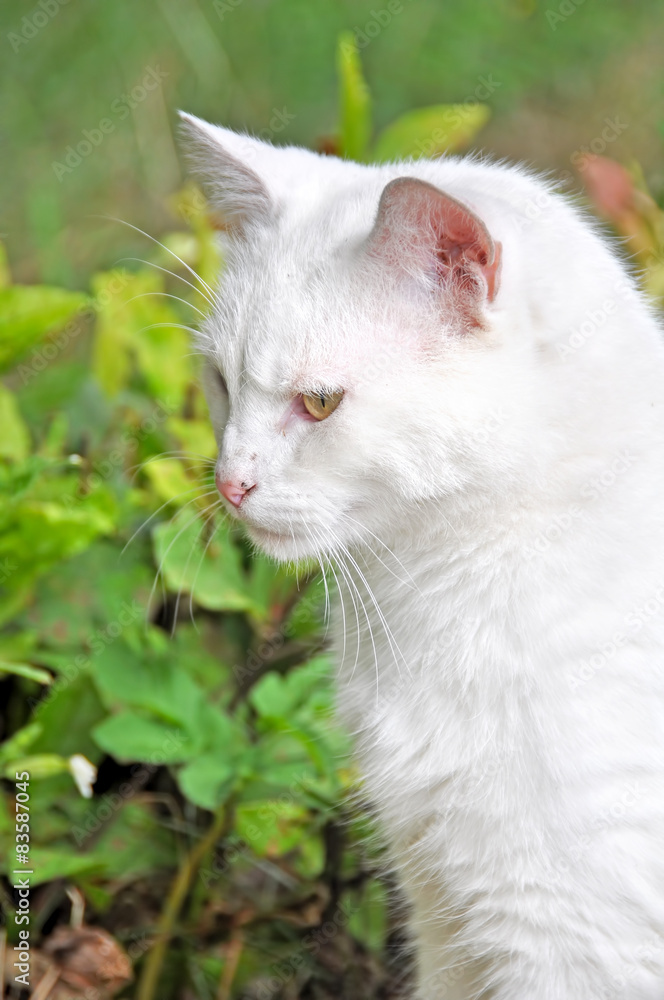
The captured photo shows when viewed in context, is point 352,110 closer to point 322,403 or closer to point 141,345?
point 141,345

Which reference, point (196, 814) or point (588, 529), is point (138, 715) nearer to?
point (196, 814)

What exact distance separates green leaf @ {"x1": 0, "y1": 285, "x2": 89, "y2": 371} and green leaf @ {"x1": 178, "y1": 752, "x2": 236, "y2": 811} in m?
0.83

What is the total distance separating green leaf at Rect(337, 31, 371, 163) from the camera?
1.88 meters

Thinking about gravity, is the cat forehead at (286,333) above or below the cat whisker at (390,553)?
above

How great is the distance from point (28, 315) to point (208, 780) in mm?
903

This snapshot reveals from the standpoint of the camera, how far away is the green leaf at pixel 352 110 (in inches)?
73.8

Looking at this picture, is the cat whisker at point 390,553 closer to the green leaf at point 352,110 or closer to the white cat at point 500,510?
the white cat at point 500,510

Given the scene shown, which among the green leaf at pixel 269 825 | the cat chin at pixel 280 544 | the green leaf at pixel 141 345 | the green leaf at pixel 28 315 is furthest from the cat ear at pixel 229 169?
the green leaf at pixel 269 825

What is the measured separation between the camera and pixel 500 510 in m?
1.14

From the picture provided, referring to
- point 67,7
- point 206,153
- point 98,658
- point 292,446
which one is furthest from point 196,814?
point 67,7

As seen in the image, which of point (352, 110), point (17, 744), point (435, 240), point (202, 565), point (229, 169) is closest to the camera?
point (435, 240)

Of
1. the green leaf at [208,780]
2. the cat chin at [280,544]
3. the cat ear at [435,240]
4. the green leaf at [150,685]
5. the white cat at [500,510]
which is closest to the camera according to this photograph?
the cat ear at [435,240]

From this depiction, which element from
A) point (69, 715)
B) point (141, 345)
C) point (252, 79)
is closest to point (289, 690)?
point (69, 715)

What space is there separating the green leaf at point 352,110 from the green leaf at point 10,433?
2.68 feet
